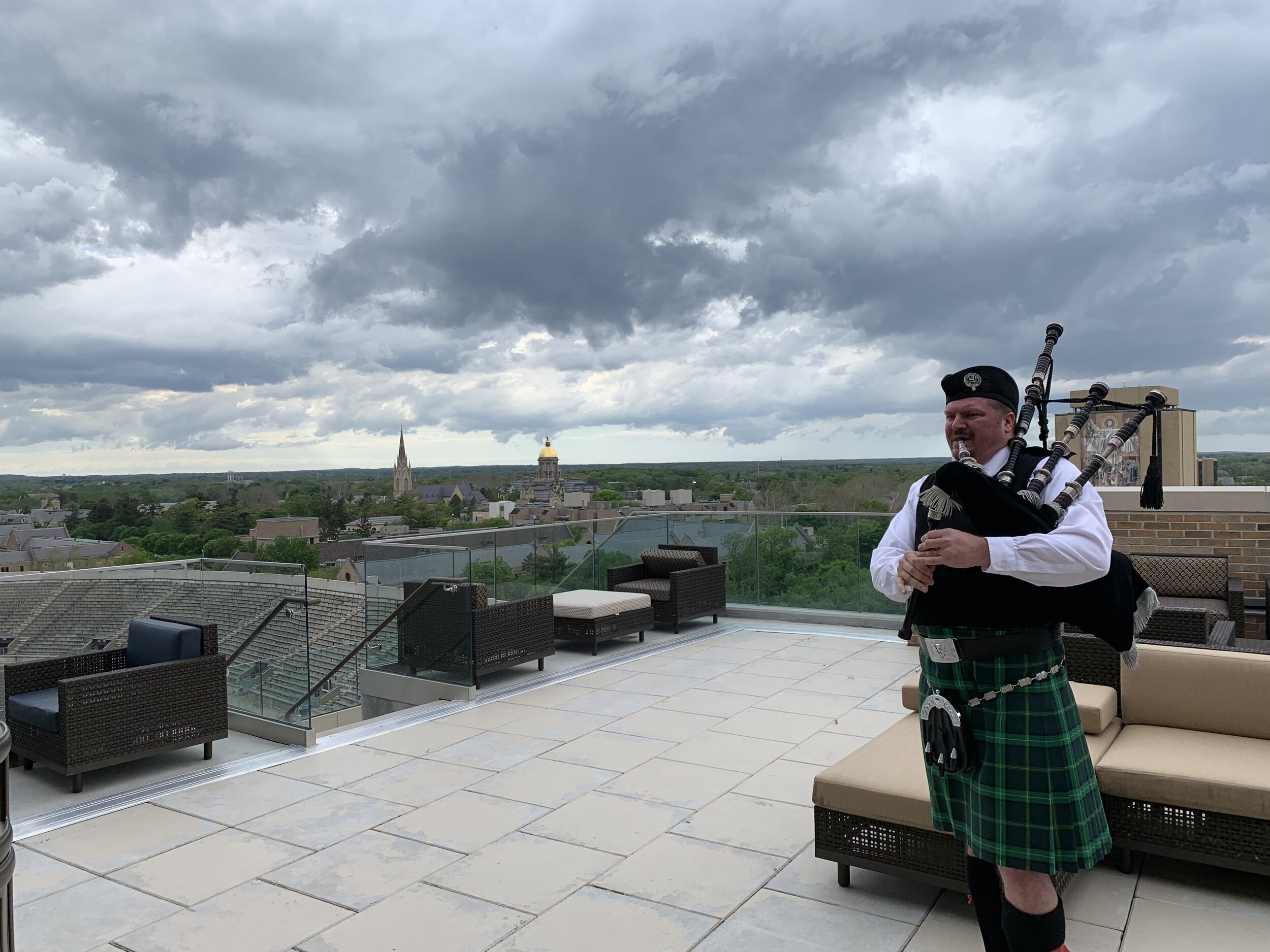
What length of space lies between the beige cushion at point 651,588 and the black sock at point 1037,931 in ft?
18.9

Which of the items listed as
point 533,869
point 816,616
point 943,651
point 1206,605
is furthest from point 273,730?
point 1206,605

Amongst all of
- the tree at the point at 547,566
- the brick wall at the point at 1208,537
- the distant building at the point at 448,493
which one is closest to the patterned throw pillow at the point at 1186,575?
the brick wall at the point at 1208,537

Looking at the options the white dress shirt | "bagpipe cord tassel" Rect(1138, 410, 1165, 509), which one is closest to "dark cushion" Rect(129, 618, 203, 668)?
the white dress shirt

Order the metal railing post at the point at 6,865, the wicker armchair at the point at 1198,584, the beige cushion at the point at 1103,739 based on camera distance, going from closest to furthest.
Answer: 1. the metal railing post at the point at 6,865
2. the beige cushion at the point at 1103,739
3. the wicker armchair at the point at 1198,584

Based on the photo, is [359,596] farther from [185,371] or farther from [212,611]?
[185,371]

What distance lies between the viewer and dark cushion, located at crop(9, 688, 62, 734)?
12.8ft

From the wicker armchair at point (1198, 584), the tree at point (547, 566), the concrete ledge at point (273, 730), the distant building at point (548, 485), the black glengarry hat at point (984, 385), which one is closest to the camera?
the black glengarry hat at point (984, 385)

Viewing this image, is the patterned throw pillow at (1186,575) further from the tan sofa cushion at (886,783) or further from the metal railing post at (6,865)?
the metal railing post at (6,865)

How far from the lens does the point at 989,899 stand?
2.00 meters

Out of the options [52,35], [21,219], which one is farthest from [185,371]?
[52,35]

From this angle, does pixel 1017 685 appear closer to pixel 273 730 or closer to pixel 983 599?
pixel 983 599

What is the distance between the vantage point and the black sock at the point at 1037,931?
1768 millimetres

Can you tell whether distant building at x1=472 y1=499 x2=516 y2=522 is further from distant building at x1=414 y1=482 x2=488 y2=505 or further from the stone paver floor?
the stone paver floor

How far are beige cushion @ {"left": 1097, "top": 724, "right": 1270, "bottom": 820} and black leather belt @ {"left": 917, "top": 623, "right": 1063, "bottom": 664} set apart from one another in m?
1.28
